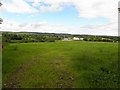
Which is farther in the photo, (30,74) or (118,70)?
(118,70)

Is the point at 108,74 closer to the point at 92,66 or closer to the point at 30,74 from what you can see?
the point at 92,66

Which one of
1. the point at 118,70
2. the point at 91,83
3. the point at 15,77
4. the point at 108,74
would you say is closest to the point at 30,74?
the point at 15,77

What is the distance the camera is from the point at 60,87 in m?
19.2

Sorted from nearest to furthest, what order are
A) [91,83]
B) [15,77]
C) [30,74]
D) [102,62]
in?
[91,83] < [15,77] < [30,74] < [102,62]

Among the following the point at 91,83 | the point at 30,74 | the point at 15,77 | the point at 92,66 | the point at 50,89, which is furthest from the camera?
the point at 92,66

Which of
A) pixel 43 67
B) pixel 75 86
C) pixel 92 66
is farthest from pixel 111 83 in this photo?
pixel 43 67

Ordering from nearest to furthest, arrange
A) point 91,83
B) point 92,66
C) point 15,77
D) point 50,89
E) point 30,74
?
point 50,89 < point 91,83 < point 15,77 < point 30,74 < point 92,66

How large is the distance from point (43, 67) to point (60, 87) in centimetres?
777

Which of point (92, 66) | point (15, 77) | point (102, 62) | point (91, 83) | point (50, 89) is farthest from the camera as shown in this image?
point (102, 62)

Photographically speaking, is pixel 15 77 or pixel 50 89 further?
pixel 15 77

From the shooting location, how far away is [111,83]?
67.4 feet

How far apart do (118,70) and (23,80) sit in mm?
10782

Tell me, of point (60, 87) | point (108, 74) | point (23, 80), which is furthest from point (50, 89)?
point (108, 74)

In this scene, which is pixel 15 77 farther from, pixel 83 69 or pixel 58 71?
pixel 83 69
